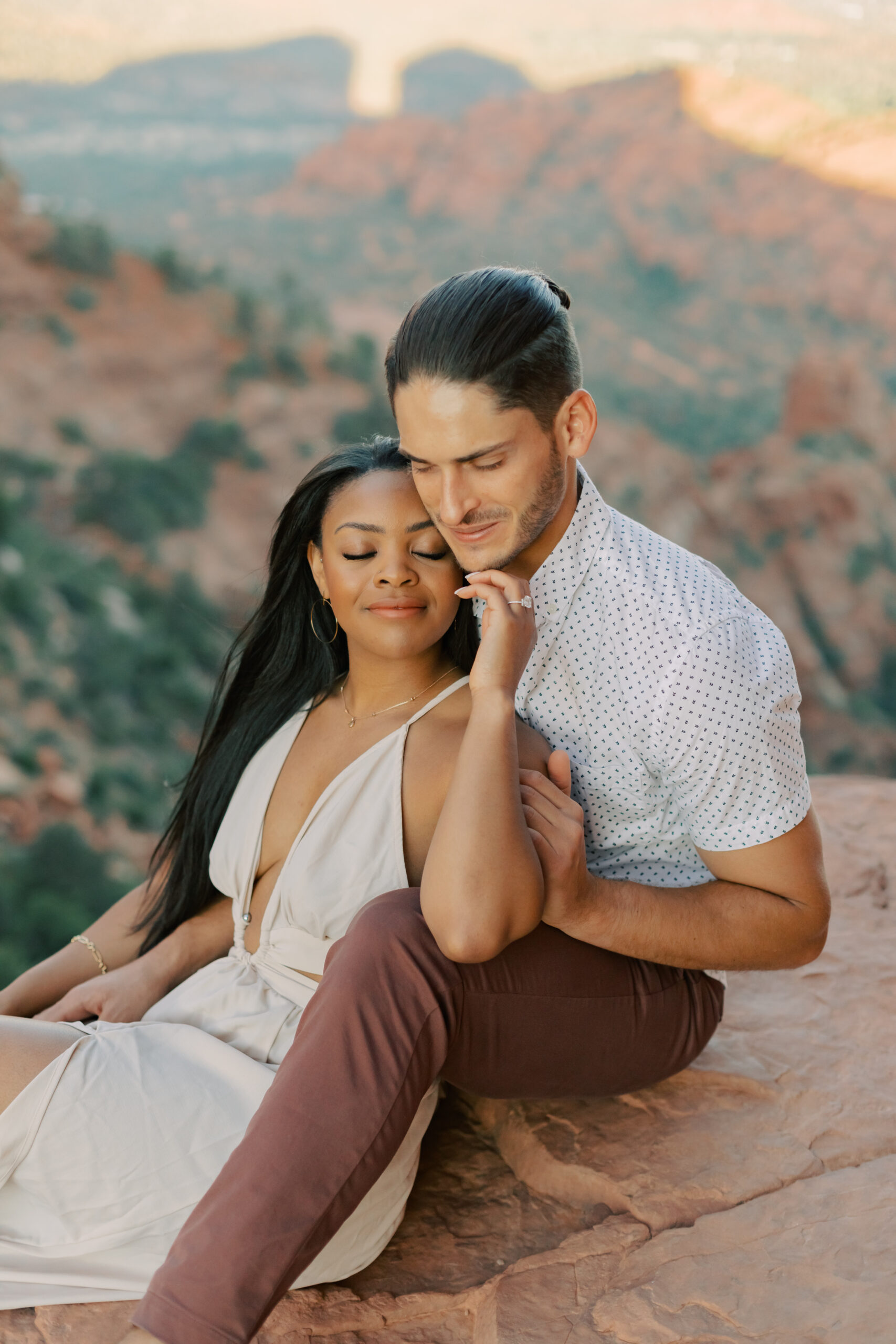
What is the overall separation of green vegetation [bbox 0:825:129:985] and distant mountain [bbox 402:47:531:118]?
24.8 m

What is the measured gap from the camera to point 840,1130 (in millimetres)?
2447

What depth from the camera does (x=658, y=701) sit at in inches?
85.4

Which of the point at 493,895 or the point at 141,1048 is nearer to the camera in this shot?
the point at 493,895

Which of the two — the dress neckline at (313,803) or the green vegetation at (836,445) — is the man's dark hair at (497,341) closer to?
the dress neckline at (313,803)

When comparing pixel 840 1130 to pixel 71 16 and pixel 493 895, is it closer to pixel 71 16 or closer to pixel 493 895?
pixel 493 895

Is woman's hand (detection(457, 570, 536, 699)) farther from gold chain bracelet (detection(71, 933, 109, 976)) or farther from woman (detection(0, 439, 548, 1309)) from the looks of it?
gold chain bracelet (detection(71, 933, 109, 976))

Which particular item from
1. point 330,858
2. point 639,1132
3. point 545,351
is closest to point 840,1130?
point 639,1132

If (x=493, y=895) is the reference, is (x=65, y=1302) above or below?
below

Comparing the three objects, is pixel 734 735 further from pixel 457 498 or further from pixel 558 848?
pixel 457 498

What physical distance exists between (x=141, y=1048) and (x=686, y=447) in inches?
722

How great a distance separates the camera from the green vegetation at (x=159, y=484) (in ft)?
43.9

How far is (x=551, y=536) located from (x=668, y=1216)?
1.37 m

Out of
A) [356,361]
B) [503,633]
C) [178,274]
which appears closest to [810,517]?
[356,361]

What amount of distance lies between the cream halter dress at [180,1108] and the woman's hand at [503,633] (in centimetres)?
45
